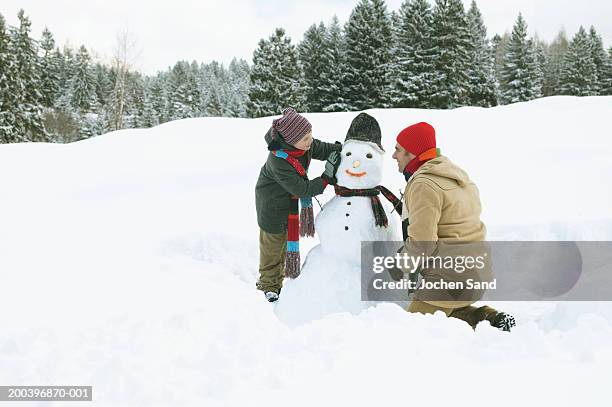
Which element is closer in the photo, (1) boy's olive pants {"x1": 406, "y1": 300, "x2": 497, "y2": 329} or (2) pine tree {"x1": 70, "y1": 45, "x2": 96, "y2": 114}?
(1) boy's olive pants {"x1": 406, "y1": 300, "x2": 497, "y2": 329}

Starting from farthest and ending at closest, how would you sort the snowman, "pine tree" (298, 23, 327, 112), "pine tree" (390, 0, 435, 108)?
"pine tree" (298, 23, 327, 112) → "pine tree" (390, 0, 435, 108) → the snowman

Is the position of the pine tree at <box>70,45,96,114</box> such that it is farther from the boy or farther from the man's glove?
the man's glove

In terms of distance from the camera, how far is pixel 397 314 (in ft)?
8.66

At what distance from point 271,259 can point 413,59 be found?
23849mm

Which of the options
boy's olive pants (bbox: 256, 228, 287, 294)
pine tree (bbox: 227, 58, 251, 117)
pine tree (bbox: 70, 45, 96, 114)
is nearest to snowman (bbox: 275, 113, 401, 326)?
boy's olive pants (bbox: 256, 228, 287, 294)

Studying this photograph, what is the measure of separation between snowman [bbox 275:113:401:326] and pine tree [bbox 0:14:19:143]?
2525 cm

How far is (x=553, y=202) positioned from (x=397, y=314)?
448 cm

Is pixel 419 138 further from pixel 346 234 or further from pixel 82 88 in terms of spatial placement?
pixel 82 88

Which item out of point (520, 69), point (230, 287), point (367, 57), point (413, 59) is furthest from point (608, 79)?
point (230, 287)

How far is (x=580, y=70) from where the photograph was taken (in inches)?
1351

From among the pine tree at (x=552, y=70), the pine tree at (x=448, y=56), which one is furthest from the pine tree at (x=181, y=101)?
the pine tree at (x=552, y=70)

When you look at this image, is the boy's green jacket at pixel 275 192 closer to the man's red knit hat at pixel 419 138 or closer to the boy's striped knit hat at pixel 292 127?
the boy's striped knit hat at pixel 292 127

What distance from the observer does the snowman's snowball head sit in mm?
3734

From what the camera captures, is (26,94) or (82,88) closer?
(26,94)
